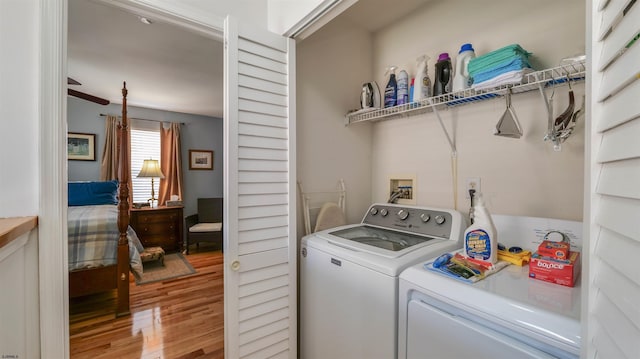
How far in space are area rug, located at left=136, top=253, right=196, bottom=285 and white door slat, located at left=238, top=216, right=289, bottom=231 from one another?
8.15 feet

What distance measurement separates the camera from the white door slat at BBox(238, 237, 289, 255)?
49.5 inches

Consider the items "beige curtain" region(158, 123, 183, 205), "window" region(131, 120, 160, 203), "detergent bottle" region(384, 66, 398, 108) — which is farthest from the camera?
"beige curtain" region(158, 123, 183, 205)

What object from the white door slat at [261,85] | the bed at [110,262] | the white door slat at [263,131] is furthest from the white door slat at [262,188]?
the bed at [110,262]

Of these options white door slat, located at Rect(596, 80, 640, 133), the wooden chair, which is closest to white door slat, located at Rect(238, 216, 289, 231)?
white door slat, located at Rect(596, 80, 640, 133)

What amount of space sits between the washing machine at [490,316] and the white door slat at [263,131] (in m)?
0.88

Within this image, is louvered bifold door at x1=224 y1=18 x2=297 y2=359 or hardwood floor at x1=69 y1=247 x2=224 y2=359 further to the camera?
hardwood floor at x1=69 y1=247 x2=224 y2=359

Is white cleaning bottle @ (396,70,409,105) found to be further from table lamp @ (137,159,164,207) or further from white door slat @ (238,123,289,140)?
table lamp @ (137,159,164,207)

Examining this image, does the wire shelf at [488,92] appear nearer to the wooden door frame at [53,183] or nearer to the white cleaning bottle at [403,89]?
the white cleaning bottle at [403,89]

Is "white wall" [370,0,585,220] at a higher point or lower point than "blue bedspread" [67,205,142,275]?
higher

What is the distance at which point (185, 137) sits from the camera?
4.61 m

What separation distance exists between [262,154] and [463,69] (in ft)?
3.59

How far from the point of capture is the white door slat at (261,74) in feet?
4.07

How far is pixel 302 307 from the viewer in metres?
1.47

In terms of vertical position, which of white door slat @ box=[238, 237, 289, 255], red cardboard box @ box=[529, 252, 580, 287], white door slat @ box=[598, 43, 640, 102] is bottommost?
white door slat @ box=[238, 237, 289, 255]
